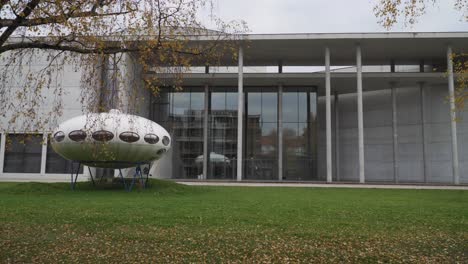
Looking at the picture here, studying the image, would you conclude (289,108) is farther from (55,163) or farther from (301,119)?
(55,163)

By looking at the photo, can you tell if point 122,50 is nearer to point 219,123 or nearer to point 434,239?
point 434,239

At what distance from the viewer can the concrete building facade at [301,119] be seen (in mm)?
35594

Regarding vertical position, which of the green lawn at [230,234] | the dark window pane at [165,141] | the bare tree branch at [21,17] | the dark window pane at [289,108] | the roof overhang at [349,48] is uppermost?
the roof overhang at [349,48]

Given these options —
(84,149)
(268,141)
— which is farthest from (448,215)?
(268,141)

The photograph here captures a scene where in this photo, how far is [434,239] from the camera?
8.31 m

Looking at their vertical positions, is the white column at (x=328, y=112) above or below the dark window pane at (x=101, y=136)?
above

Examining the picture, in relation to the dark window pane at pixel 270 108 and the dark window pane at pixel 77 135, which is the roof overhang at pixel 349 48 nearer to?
the dark window pane at pixel 270 108

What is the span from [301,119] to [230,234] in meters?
30.6

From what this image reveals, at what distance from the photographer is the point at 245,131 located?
38.8 meters

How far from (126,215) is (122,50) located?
5590 millimetres

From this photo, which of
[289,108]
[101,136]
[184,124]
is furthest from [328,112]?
[101,136]

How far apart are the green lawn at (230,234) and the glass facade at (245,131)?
80.9 feet

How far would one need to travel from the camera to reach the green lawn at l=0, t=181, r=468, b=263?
722 centimetres

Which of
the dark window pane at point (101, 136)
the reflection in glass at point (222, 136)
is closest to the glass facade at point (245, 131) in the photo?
the reflection in glass at point (222, 136)
